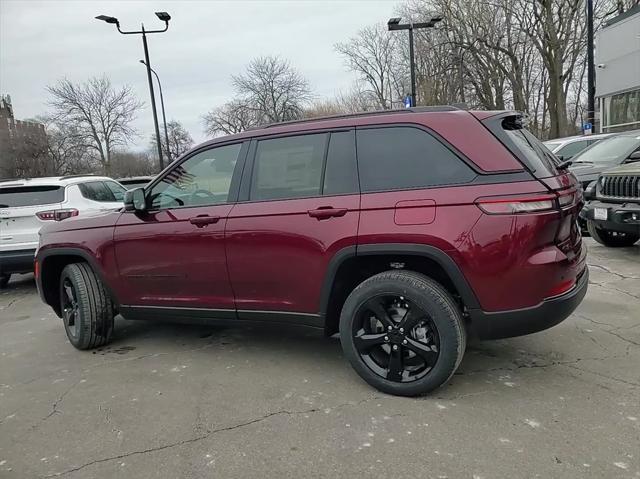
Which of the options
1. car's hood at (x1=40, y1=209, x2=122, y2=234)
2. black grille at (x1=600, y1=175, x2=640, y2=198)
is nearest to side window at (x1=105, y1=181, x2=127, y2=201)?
car's hood at (x1=40, y1=209, x2=122, y2=234)

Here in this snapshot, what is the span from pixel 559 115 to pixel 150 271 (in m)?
30.8

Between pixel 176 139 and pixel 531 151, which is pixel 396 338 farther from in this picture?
pixel 176 139

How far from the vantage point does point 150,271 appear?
4.21 meters

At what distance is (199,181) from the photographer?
13.4 feet

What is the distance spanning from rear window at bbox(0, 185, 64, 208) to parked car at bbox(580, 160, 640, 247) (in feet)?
Result: 23.5

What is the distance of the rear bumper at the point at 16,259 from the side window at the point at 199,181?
3.76 meters

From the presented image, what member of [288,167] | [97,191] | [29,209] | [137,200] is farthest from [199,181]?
[97,191]

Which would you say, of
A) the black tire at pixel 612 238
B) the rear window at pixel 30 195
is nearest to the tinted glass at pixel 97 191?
the rear window at pixel 30 195

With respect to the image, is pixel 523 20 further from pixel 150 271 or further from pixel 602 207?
pixel 150 271

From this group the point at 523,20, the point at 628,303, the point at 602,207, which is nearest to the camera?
the point at 628,303

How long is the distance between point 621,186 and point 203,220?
17.7 ft

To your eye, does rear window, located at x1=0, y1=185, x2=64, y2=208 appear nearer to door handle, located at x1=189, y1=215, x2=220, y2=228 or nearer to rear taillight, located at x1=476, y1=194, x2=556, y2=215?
door handle, located at x1=189, y1=215, x2=220, y2=228

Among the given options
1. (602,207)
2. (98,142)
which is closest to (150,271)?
(602,207)

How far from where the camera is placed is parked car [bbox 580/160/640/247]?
6.24m
